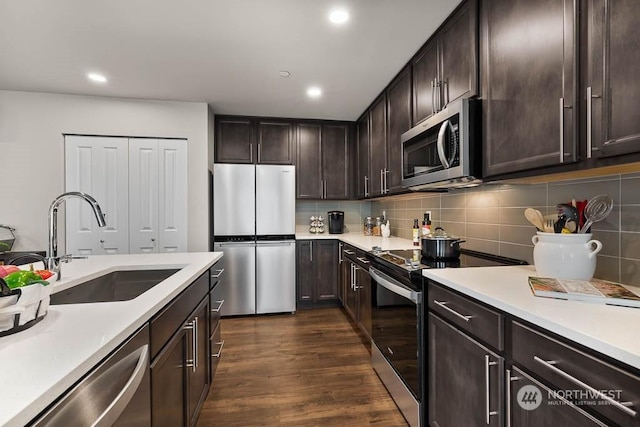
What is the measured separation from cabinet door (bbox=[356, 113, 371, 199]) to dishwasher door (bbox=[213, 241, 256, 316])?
1.48 meters

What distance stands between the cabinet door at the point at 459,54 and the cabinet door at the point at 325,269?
216cm

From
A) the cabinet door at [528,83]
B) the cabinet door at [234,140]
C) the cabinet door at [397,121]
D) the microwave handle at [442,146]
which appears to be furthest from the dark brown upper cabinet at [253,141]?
the cabinet door at [528,83]

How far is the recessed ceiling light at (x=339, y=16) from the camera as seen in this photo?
1.71 meters

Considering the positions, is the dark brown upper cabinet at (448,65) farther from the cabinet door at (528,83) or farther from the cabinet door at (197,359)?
the cabinet door at (197,359)

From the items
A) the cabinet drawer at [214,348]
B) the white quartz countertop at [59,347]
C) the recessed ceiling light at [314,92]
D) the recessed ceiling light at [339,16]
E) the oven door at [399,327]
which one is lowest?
the cabinet drawer at [214,348]

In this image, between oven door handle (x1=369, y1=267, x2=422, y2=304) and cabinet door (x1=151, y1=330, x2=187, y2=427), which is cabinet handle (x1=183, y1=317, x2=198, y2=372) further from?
oven door handle (x1=369, y1=267, x2=422, y2=304)

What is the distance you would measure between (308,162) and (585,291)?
10.5 feet

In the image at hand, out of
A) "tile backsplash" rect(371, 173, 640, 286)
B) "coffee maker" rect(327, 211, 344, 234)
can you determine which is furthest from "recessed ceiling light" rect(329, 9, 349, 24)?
"coffee maker" rect(327, 211, 344, 234)

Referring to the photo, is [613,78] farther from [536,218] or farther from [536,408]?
[536,408]

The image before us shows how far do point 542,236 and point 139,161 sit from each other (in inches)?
138

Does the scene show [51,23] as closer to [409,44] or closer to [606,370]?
[409,44]

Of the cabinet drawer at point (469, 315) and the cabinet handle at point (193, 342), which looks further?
the cabinet handle at point (193, 342)

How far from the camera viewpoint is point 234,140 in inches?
144

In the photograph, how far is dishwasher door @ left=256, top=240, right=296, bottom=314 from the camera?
3.35 metres
